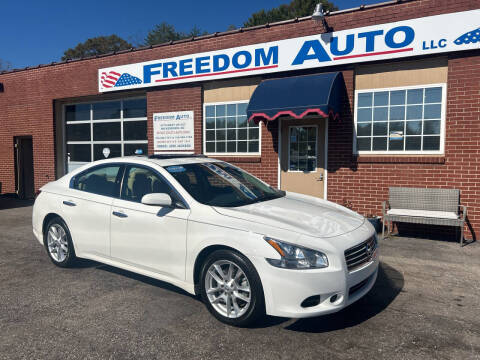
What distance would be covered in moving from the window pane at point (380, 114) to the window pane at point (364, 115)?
0.10m

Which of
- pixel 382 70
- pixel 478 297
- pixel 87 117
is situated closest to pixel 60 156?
pixel 87 117

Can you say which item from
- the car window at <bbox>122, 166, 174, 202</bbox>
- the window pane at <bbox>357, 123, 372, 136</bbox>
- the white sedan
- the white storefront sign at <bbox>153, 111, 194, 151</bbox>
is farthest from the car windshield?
the white storefront sign at <bbox>153, 111, 194, 151</bbox>

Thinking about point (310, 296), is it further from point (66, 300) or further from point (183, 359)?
point (66, 300)

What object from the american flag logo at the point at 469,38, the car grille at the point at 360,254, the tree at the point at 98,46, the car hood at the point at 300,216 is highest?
the tree at the point at 98,46

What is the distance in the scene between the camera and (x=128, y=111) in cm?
1177

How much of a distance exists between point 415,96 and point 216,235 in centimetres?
592

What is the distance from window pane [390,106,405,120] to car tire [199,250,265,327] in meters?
5.76

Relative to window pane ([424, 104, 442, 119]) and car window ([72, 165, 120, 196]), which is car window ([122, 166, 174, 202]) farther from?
window pane ([424, 104, 442, 119])

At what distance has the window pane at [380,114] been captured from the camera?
790 cm

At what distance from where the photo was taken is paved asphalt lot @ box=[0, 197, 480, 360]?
314 centimetres

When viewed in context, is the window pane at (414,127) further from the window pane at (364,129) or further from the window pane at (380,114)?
the window pane at (364,129)

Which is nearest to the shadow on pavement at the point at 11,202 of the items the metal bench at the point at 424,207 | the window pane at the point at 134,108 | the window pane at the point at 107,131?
the window pane at the point at 107,131

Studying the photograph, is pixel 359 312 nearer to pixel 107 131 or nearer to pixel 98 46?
pixel 107 131

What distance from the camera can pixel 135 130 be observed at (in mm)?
11625
